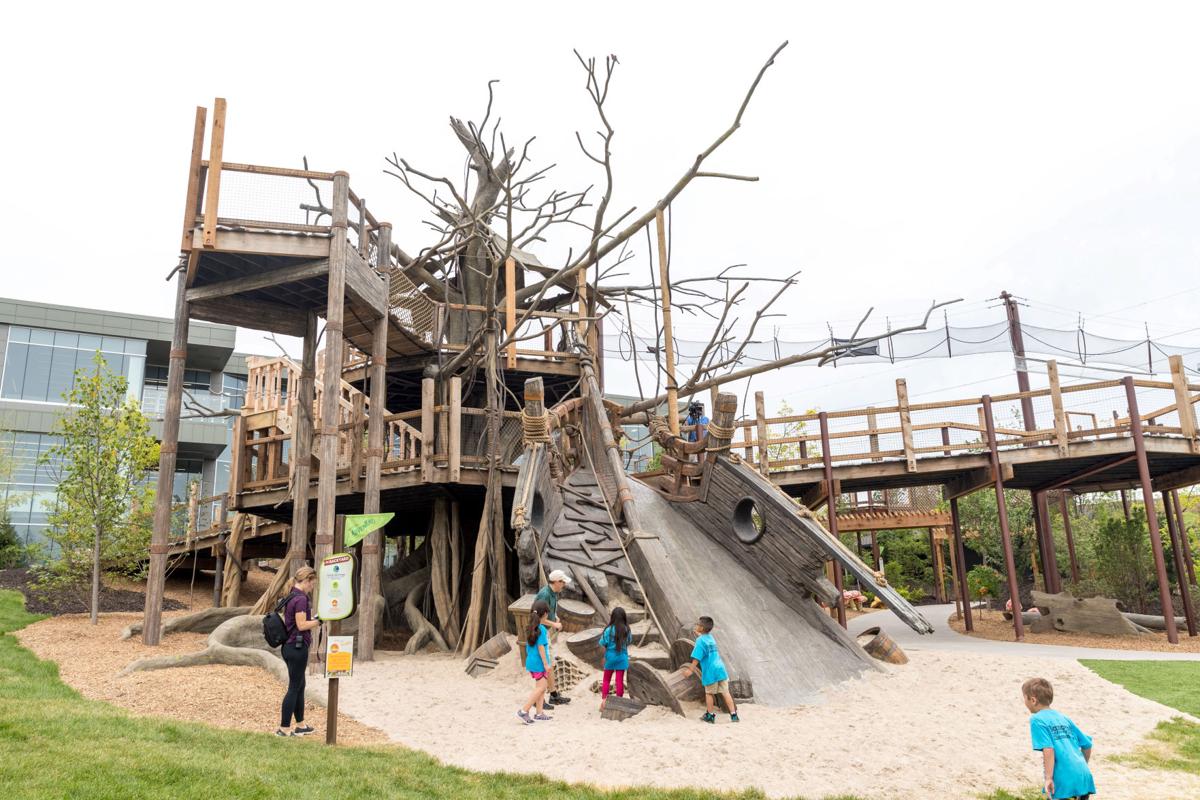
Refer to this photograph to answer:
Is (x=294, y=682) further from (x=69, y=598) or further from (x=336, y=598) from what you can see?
(x=69, y=598)

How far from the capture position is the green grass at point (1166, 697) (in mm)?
5305

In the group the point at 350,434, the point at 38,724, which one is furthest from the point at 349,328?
the point at 38,724

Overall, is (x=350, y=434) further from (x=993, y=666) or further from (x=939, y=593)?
(x=939, y=593)

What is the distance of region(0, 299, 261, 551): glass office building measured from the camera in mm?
25672

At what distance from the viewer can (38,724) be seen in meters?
4.61

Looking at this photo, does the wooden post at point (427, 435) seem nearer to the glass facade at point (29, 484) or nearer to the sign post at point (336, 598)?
the sign post at point (336, 598)

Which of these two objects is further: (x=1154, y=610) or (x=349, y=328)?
(x=1154, y=610)

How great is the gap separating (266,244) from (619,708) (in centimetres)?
691

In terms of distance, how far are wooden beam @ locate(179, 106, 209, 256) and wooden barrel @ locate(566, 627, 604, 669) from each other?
6472 millimetres

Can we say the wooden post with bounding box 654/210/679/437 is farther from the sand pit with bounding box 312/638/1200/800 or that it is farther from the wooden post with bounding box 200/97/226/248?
the wooden post with bounding box 200/97/226/248

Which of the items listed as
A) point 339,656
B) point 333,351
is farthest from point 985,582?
point 339,656

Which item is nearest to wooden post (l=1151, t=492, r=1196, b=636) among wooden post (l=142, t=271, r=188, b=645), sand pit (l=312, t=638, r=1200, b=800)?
sand pit (l=312, t=638, r=1200, b=800)

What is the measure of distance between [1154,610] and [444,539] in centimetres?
1567

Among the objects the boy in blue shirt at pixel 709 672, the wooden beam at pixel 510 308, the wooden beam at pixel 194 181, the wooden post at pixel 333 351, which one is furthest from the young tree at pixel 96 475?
the boy in blue shirt at pixel 709 672
